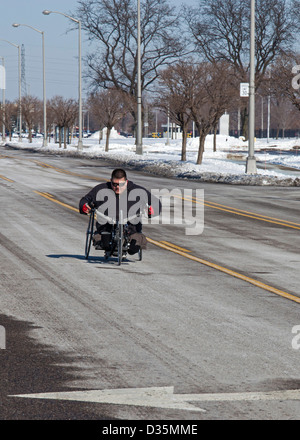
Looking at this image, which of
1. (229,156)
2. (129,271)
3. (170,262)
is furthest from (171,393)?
(229,156)

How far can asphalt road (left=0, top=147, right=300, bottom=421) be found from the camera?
552 cm

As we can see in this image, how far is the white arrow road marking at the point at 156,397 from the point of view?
17.9 feet

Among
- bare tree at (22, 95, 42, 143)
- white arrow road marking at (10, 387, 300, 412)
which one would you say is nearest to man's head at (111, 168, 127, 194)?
white arrow road marking at (10, 387, 300, 412)

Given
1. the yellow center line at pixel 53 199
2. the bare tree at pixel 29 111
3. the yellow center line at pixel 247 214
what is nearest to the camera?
the yellow center line at pixel 247 214

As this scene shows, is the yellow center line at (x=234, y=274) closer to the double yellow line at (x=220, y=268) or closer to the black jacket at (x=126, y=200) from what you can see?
the double yellow line at (x=220, y=268)

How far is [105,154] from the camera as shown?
50.6 metres

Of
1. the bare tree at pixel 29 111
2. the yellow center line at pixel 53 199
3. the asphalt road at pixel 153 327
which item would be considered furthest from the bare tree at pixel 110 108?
the asphalt road at pixel 153 327

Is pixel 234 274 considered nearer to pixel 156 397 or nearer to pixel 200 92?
pixel 156 397

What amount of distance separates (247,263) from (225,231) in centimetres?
442

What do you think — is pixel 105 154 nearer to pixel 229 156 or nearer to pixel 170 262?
pixel 229 156

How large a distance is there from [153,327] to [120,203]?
155 inches

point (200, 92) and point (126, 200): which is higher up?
point (200, 92)

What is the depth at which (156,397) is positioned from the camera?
5.60m

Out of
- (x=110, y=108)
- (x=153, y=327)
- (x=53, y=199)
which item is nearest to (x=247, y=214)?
(x=53, y=199)
